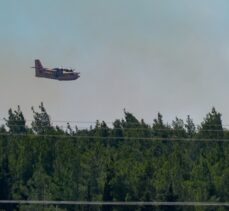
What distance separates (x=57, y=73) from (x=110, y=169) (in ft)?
29.4

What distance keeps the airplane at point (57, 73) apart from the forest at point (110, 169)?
411cm

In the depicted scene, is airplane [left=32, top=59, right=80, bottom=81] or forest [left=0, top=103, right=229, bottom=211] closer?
forest [left=0, top=103, right=229, bottom=211]

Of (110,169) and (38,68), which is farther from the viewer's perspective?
(38,68)

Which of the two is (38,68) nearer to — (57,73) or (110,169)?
(57,73)

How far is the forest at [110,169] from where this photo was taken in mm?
72750

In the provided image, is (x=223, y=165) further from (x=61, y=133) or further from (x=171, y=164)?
(x=61, y=133)

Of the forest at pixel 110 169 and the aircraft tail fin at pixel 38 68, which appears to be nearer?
the forest at pixel 110 169

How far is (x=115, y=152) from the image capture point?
85500 mm

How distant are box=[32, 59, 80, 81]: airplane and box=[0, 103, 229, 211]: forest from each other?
4.11 meters

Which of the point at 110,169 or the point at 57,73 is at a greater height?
the point at 57,73

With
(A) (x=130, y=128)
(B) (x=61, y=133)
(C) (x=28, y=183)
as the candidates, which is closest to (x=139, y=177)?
(C) (x=28, y=183)

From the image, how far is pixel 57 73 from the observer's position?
81938mm

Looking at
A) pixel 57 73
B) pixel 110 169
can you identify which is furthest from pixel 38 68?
pixel 110 169

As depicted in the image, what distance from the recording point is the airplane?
80.0 m
